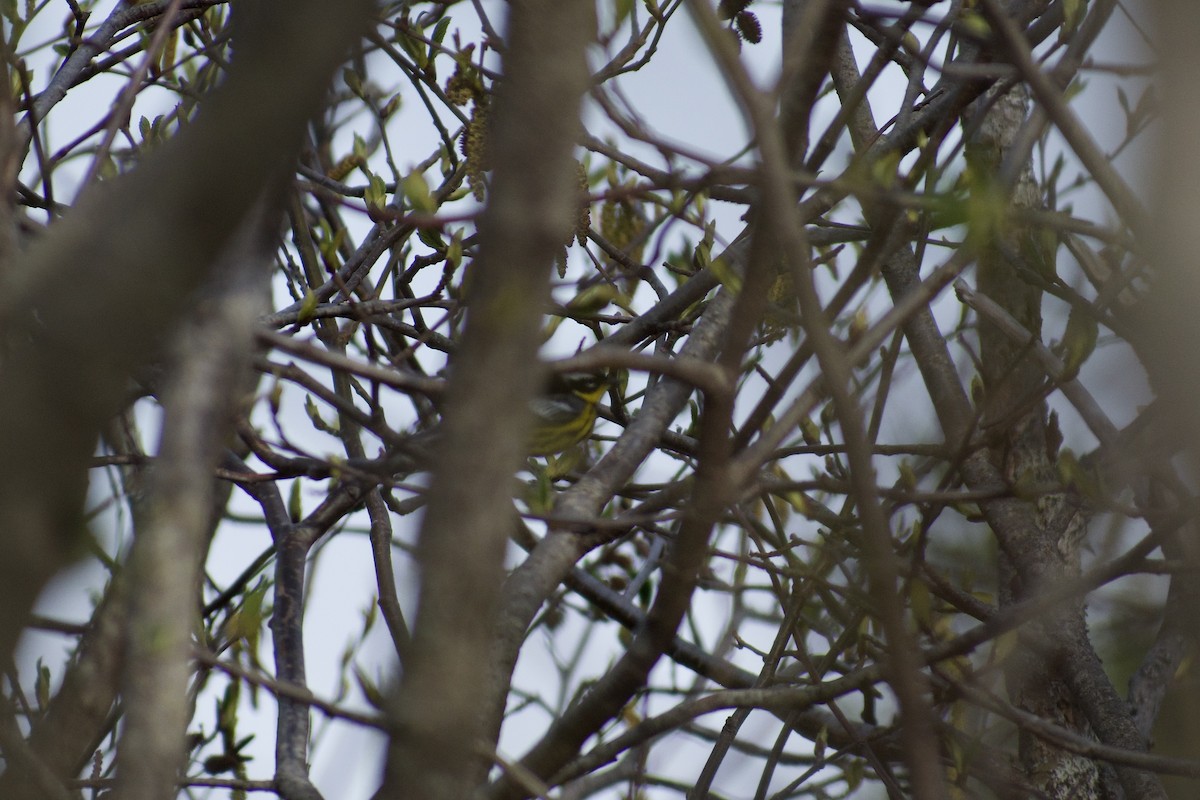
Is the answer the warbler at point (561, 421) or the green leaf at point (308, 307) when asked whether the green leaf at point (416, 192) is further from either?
the warbler at point (561, 421)

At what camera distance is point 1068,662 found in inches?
132

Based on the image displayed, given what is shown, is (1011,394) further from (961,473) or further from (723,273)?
(723,273)

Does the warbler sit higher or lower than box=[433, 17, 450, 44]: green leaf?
lower

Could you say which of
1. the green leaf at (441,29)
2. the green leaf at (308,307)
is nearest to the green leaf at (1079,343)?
the green leaf at (308,307)

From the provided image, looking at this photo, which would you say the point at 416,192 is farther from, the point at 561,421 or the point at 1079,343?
the point at 561,421

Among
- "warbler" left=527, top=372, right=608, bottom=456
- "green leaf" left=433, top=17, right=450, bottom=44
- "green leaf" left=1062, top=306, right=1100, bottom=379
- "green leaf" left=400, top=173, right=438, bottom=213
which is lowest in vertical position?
"green leaf" left=1062, top=306, right=1100, bottom=379

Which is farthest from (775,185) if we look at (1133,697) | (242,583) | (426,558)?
(242,583)

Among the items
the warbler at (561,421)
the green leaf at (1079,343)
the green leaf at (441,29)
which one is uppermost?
the green leaf at (441,29)

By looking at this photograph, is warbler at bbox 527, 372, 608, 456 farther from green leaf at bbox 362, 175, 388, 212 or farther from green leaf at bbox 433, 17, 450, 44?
green leaf at bbox 433, 17, 450, 44

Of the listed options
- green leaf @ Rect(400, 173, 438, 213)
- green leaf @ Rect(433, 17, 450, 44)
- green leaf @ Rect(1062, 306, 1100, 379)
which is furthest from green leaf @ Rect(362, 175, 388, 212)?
green leaf @ Rect(1062, 306, 1100, 379)

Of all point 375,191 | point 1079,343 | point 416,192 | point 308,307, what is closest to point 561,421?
point 375,191

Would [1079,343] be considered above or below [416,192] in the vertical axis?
below

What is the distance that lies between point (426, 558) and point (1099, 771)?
3.07 metres

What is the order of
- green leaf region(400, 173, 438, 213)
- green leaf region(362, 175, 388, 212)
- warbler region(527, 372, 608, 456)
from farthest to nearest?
warbler region(527, 372, 608, 456)
green leaf region(362, 175, 388, 212)
green leaf region(400, 173, 438, 213)
